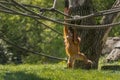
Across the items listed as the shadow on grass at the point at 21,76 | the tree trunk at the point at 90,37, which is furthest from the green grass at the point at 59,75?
the tree trunk at the point at 90,37

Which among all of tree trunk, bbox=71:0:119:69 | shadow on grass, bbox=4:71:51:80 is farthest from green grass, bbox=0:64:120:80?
tree trunk, bbox=71:0:119:69

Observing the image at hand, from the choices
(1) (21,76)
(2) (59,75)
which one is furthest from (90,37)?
(1) (21,76)

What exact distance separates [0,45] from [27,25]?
2.01 meters

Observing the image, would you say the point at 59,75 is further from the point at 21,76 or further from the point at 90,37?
the point at 90,37

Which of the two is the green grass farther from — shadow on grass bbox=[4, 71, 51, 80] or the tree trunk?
the tree trunk

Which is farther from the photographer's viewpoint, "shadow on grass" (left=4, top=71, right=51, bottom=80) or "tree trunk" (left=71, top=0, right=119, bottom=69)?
"tree trunk" (left=71, top=0, right=119, bottom=69)

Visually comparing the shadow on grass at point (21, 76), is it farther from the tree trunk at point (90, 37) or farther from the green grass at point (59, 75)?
the tree trunk at point (90, 37)

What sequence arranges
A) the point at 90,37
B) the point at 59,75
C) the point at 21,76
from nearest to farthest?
the point at 21,76
the point at 59,75
the point at 90,37

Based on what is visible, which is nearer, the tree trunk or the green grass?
the green grass

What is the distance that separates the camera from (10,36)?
25.1 metres

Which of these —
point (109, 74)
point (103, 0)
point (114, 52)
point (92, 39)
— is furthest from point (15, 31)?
point (109, 74)

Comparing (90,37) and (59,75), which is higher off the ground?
(90,37)

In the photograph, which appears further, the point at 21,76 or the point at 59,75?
the point at 59,75

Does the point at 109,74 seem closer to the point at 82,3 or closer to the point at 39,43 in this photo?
the point at 82,3
